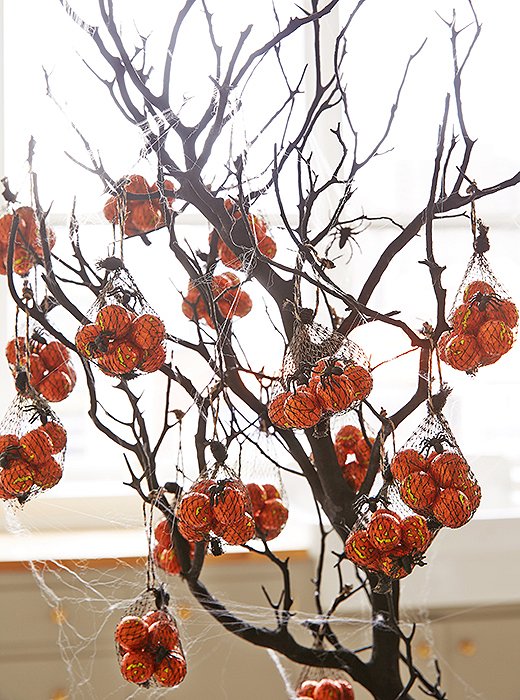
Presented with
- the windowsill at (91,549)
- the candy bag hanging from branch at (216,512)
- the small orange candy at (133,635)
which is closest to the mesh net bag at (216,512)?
the candy bag hanging from branch at (216,512)

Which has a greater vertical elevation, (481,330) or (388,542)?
(481,330)

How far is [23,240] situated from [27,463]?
0.20m

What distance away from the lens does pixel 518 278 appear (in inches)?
58.5

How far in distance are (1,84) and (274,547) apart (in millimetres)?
Result: 1007

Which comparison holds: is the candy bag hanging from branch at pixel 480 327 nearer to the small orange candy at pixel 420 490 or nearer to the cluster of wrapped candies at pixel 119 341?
the small orange candy at pixel 420 490

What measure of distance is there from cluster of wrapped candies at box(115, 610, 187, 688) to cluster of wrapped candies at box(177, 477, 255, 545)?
10cm

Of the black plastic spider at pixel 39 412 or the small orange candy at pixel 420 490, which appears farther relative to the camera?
the black plastic spider at pixel 39 412

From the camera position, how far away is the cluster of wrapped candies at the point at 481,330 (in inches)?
23.6

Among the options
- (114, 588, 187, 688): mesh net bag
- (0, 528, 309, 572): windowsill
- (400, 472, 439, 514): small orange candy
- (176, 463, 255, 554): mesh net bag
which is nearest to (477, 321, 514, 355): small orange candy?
(400, 472, 439, 514): small orange candy

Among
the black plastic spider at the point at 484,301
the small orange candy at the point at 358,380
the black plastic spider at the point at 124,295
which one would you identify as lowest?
the small orange candy at the point at 358,380

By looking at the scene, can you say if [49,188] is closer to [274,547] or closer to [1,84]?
[1,84]

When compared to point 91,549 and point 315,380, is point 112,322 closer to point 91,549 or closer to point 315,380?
point 315,380

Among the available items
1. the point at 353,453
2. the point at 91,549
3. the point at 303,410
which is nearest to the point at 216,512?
the point at 303,410

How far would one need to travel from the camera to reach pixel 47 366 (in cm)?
75
